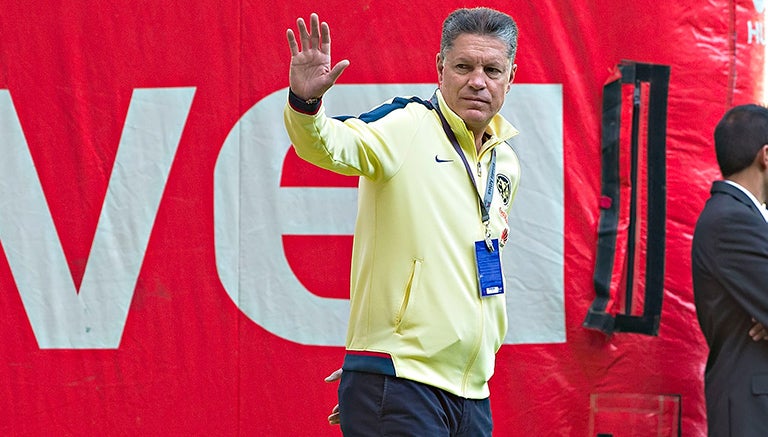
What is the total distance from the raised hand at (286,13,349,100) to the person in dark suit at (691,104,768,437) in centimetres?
184

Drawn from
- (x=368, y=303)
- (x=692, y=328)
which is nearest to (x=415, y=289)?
(x=368, y=303)

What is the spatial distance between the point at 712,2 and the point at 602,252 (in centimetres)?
108

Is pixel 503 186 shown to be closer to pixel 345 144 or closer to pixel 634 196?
pixel 345 144

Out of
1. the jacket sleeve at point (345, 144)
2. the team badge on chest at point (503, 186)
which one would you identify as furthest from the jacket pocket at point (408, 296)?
the team badge on chest at point (503, 186)

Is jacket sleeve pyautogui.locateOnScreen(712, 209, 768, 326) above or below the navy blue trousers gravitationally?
above

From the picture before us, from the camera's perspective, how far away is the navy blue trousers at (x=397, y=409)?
262 centimetres

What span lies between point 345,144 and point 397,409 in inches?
25.8

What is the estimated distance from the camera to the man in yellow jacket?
2.65 m

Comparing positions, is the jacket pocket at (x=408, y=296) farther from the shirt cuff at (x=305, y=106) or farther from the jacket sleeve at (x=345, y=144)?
the shirt cuff at (x=305, y=106)

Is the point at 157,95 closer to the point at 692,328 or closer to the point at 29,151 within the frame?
the point at 29,151

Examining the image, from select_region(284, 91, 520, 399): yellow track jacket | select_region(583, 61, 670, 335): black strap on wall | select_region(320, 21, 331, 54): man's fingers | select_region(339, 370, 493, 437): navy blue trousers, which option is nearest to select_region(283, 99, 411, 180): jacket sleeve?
select_region(284, 91, 520, 399): yellow track jacket

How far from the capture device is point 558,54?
4180mm

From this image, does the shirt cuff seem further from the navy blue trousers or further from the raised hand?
the navy blue trousers

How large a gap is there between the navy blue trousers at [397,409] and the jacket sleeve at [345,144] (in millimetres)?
519
